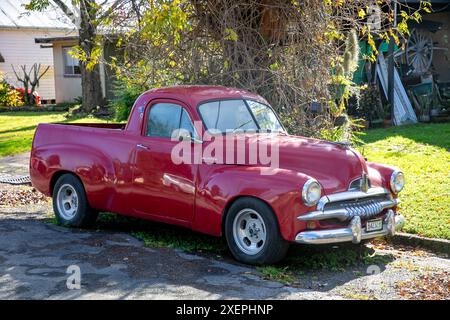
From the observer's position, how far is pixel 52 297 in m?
5.66

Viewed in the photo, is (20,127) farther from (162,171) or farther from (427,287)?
(427,287)

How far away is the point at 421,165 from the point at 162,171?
5.70 metres

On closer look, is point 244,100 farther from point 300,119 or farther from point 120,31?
point 120,31

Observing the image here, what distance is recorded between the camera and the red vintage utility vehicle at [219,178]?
6566 millimetres

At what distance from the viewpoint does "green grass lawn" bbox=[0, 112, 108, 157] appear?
16.1 m

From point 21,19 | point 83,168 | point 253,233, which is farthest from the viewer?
point 21,19

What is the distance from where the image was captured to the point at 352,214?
6695 mm

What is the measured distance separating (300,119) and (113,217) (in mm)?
3046

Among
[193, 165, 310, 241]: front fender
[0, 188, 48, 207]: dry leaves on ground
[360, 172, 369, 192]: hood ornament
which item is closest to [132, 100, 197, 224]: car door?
[193, 165, 310, 241]: front fender

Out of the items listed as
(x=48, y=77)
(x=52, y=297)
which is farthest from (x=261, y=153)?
(x=48, y=77)

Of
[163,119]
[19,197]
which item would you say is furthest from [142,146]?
[19,197]

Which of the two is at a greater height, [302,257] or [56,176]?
[56,176]

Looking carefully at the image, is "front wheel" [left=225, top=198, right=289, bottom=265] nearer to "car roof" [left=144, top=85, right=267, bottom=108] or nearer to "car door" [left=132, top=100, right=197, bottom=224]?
"car door" [left=132, top=100, right=197, bottom=224]

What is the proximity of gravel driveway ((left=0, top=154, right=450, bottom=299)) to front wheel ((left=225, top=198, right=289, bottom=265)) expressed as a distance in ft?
0.50
